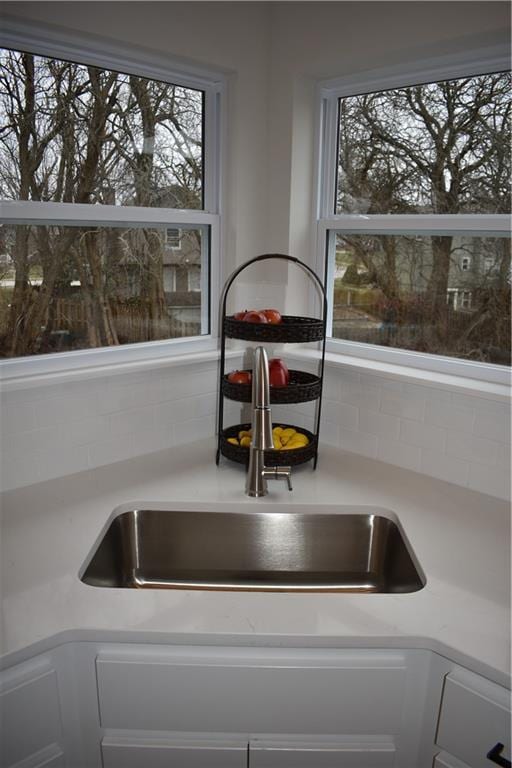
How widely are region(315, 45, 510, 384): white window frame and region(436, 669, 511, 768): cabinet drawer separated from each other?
0.85 m

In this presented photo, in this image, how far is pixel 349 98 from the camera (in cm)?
197

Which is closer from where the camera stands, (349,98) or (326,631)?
(326,631)

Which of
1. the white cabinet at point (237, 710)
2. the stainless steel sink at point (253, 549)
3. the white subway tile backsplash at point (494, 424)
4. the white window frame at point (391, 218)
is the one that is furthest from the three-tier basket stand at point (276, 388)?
the white cabinet at point (237, 710)

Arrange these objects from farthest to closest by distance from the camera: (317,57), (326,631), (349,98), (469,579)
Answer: (349,98) < (317,57) < (469,579) < (326,631)

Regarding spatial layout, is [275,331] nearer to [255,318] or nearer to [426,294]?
[255,318]

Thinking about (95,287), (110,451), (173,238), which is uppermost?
(173,238)

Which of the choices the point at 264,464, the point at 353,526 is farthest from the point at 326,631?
the point at 264,464

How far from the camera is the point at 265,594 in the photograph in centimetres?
120

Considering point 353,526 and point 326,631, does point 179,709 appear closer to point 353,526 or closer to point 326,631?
point 326,631

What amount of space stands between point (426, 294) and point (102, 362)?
97 centimetres

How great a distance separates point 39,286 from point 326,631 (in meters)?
1.15

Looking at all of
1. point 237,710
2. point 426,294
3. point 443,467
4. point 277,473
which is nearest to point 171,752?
point 237,710

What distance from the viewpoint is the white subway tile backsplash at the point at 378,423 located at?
1.82 m

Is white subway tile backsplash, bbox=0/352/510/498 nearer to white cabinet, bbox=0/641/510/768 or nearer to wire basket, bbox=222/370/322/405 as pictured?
wire basket, bbox=222/370/322/405
